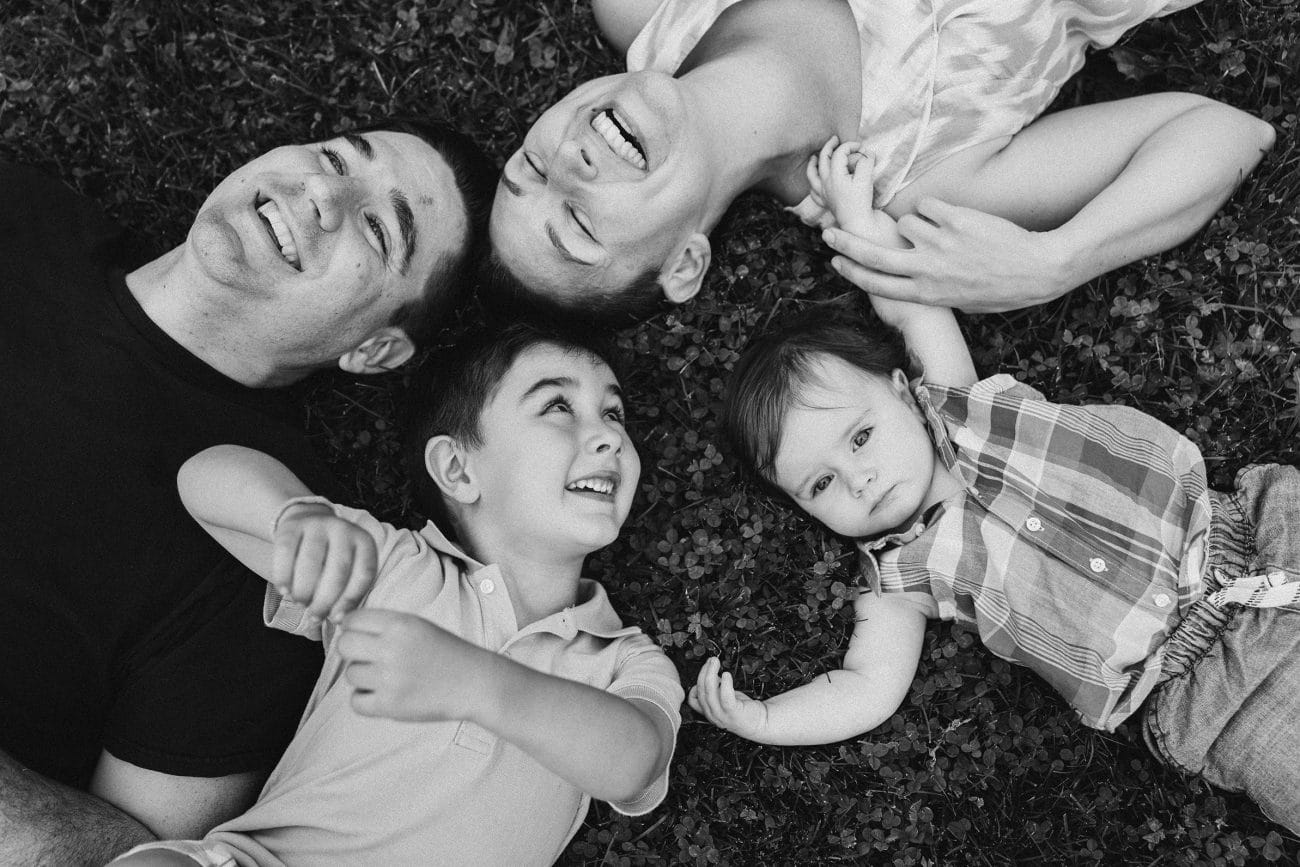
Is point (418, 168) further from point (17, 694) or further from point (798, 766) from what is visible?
point (798, 766)

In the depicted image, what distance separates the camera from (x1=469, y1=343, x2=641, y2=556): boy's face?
319 cm

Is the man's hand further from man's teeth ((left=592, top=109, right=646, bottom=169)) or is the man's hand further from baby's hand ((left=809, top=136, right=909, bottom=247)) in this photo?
man's teeth ((left=592, top=109, right=646, bottom=169))

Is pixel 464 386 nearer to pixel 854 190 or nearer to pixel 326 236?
pixel 326 236

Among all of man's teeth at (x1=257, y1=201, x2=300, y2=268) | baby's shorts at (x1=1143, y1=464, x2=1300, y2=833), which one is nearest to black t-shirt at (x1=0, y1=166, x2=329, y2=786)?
man's teeth at (x1=257, y1=201, x2=300, y2=268)

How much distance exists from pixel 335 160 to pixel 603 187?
922mm

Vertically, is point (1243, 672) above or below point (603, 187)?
below

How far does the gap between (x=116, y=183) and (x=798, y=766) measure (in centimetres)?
361

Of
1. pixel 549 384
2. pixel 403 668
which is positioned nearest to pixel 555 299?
pixel 549 384

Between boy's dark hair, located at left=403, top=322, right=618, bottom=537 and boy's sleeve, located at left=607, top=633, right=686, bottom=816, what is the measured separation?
0.85 m

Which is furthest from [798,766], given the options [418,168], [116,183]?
[116,183]

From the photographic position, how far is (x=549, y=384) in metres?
3.32

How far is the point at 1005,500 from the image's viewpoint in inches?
133

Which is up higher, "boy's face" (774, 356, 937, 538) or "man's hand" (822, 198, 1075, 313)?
"man's hand" (822, 198, 1075, 313)

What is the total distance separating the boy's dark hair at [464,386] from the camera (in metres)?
3.38
